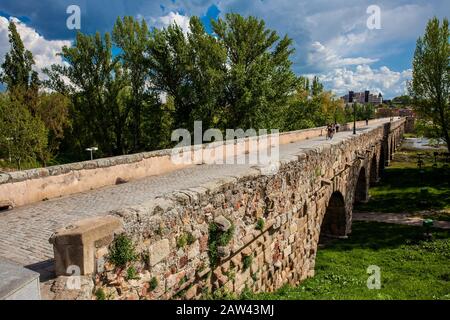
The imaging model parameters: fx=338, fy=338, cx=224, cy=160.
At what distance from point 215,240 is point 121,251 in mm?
1943

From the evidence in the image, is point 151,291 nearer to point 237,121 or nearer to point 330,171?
point 330,171

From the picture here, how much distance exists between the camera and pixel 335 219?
15.9 m

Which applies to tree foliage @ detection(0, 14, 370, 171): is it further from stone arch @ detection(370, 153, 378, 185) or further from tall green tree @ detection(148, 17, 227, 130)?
stone arch @ detection(370, 153, 378, 185)

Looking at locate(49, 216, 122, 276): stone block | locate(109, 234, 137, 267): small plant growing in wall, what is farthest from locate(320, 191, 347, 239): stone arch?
locate(49, 216, 122, 276): stone block

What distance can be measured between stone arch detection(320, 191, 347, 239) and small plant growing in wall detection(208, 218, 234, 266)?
409 inches

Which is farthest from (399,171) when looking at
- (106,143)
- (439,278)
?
(106,143)

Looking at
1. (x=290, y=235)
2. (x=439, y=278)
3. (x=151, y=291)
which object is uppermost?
(x=151, y=291)

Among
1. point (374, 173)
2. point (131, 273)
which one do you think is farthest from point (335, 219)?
point (374, 173)

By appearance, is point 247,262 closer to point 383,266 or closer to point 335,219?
point 383,266

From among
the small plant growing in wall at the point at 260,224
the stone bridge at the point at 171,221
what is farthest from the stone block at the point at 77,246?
the small plant growing in wall at the point at 260,224

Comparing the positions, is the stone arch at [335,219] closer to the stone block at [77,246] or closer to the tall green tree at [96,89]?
the stone block at [77,246]

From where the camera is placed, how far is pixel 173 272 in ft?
14.6

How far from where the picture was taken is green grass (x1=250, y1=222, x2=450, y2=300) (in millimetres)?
8891
